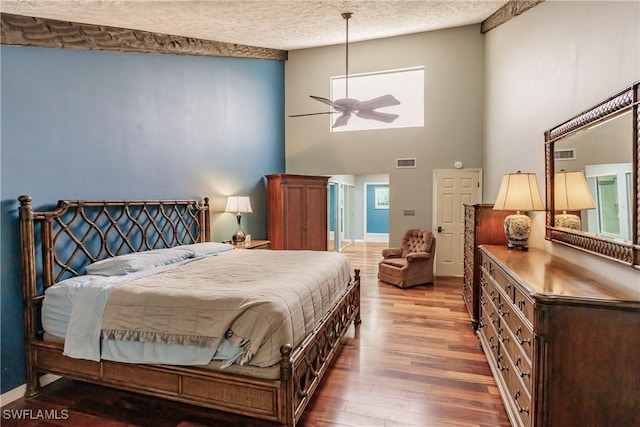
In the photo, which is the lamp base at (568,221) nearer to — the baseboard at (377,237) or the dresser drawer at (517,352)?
the dresser drawer at (517,352)

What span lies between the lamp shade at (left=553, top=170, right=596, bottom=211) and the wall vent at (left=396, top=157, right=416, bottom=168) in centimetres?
367

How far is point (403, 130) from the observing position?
21.5ft

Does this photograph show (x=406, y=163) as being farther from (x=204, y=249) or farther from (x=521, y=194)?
(x=204, y=249)

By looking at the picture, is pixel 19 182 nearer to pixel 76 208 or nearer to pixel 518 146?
pixel 76 208

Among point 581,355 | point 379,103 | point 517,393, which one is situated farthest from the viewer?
point 379,103

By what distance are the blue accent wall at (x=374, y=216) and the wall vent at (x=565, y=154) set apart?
8.17 meters

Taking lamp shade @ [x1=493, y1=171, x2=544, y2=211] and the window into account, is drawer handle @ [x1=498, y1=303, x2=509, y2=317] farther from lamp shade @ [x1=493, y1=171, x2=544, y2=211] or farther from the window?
the window

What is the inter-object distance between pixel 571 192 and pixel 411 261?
3220mm

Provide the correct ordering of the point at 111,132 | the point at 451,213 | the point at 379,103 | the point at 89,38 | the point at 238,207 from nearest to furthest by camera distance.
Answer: the point at 89,38
the point at 111,132
the point at 379,103
the point at 238,207
the point at 451,213

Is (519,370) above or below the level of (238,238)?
below

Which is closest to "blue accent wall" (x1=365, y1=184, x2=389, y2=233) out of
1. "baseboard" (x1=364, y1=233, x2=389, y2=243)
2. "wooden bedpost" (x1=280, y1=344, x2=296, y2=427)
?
"baseboard" (x1=364, y1=233, x2=389, y2=243)

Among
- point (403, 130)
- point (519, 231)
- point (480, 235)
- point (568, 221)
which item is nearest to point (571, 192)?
point (568, 221)

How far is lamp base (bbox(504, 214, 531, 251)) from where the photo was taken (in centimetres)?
318

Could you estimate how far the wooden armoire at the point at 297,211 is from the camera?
20.1 ft
